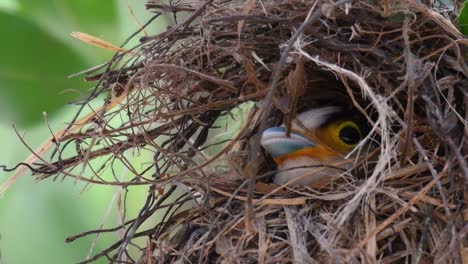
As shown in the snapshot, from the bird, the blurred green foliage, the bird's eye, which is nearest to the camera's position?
the bird

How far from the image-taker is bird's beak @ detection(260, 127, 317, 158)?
111 centimetres

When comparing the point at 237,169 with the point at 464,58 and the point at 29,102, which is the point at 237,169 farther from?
the point at 29,102

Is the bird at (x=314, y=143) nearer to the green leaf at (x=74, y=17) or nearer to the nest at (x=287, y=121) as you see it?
the nest at (x=287, y=121)

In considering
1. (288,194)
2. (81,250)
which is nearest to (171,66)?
Result: (288,194)

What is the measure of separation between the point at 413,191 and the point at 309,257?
0.15 m

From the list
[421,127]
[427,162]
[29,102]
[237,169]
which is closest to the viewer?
[427,162]

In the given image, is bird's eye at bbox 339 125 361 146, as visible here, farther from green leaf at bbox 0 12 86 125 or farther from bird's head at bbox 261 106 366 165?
green leaf at bbox 0 12 86 125

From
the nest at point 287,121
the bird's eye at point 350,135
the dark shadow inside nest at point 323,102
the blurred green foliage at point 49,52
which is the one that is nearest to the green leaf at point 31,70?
the blurred green foliage at point 49,52

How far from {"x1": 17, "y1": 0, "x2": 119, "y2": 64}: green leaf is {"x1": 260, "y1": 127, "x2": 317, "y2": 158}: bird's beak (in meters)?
0.52

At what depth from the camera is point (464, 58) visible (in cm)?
98

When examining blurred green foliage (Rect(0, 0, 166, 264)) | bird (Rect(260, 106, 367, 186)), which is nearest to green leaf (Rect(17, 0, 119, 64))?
blurred green foliage (Rect(0, 0, 166, 264))

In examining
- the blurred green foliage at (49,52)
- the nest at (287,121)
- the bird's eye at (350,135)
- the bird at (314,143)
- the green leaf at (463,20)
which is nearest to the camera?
the nest at (287,121)

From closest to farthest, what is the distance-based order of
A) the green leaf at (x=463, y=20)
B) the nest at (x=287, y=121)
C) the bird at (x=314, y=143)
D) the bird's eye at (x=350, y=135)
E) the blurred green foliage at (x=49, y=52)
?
the nest at (x=287, y=121)
the green leaf at (x=463, y=20)
the bird at (x=314, y=143)
the bird's eye at (x=350, y=135)
the blurred green foliage at (x=49, y=52)

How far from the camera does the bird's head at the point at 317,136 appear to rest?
1117mm
